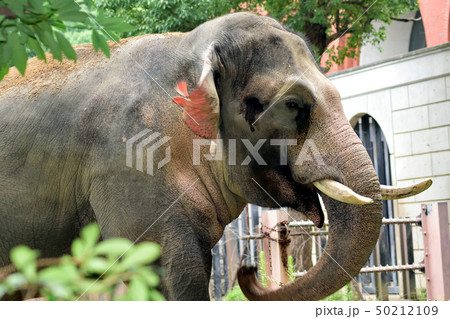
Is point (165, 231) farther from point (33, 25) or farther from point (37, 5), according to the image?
point (37, 5)

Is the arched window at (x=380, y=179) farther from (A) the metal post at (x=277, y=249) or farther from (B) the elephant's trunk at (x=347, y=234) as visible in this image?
(B) the elephant's trunk at (x=347, y=234)

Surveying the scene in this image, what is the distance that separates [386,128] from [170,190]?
406 inches

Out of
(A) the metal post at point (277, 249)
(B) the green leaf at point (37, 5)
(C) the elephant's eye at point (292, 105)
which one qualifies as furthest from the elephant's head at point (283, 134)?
(A) the metal post at point (277, 249)

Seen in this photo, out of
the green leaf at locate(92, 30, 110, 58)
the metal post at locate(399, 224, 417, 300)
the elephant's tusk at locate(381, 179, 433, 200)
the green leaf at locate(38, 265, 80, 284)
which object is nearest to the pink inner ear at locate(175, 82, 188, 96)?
the elephant's tusk at locate(381, 179, 433, 200)

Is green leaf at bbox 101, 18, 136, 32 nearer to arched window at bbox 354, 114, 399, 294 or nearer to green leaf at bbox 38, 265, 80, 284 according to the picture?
green leaf at bbox 38, 265, 80, 284

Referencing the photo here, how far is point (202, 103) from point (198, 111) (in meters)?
0.05

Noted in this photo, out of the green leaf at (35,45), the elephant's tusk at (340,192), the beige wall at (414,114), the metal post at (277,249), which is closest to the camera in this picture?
the green leaf at (35,45)

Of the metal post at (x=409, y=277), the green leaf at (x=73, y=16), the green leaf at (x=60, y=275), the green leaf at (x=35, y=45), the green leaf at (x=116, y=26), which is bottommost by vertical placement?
the metal post at (x=409, y=277)

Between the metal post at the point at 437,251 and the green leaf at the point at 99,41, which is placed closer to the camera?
the green leaf at the point at 99,41

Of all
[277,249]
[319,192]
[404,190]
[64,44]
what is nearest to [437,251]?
[277,249]

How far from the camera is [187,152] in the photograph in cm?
374

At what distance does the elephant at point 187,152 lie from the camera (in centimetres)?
358

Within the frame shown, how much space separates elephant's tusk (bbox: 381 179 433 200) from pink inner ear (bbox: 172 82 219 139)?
1.04 m

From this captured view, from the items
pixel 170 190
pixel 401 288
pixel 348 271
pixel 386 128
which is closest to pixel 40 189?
pixel 170 190
